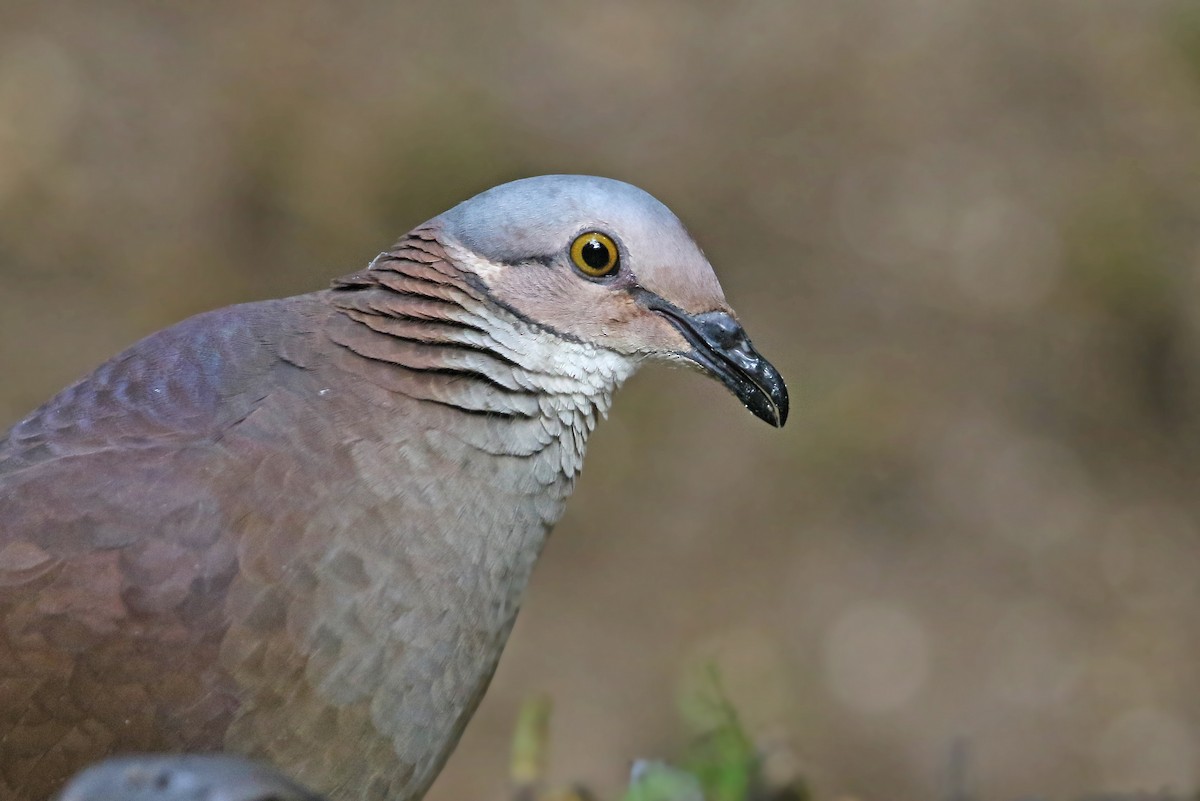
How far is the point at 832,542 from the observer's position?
19.3 ft

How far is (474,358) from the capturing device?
2275 millimetres

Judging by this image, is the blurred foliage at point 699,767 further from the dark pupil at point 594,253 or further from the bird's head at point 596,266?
the dark pupil at point 594,253

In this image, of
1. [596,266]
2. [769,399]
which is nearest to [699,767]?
[769,399]

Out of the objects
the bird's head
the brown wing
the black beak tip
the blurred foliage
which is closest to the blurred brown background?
the blurred foliage

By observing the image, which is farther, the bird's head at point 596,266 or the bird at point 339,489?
the bird's head at point 596,266

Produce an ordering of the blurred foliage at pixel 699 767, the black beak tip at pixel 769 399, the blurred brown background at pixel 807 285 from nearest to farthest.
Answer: the blurred foliage at pixel 699 767, the black beak tip at pixel 769 399, the blurred brown background at pixel 807 285

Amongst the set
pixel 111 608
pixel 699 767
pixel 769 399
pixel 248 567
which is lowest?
pixel 111 608

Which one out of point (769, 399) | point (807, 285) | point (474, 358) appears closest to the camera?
point (474, 358)

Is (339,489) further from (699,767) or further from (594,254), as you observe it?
(699,767)

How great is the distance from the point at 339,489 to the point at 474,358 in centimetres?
34

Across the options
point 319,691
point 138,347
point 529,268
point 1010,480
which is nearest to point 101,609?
point 319,691

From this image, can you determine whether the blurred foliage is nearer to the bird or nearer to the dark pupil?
the bird

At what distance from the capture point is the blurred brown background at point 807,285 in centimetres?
560

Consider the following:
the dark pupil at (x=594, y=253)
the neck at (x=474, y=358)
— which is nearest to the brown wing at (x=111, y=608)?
the neck at (x=474, y=358)
